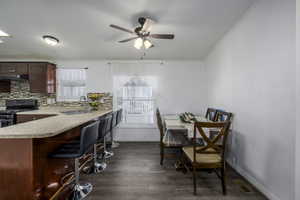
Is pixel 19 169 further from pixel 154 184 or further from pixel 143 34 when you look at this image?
pixel 143 34

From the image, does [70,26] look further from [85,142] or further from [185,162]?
[185,162]

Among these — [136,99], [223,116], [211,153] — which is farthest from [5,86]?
[223,116]

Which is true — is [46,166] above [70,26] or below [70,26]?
below

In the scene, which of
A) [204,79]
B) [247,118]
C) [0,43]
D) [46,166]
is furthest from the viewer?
[204,79]

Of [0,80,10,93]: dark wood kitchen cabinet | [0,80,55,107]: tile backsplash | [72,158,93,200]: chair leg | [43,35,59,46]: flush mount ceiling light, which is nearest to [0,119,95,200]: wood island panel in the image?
[72,158,93,200]: chair leg

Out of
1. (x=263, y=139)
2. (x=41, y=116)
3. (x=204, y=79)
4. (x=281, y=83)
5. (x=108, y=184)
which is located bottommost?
(x=108, y=184)

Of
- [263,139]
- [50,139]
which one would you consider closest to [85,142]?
[50,139]

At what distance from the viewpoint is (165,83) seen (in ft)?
12.8

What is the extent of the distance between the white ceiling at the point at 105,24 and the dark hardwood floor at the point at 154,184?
2.51 m

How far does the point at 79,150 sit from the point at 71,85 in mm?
2885

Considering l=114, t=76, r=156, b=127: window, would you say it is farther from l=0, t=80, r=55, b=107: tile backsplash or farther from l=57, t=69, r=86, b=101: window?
l=0, t=80, r=55, b=107: tile backsplash

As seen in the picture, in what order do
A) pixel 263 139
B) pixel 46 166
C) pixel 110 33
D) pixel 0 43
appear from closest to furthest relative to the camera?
1. pixel 46 166
2. pixel 263 139
3. pixel 110 33
4. pixel 0 43

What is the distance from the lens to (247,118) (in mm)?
2182

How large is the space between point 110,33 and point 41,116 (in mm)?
2107
